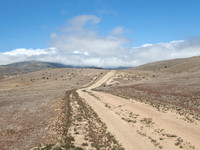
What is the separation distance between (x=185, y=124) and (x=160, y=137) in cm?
526

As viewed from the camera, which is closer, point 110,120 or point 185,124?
point 185,124

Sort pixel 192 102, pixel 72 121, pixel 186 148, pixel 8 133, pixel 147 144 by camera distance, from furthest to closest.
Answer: pixel 192 102 → pixel 72 121 → pixel 8 133 → pixel 147 144 → pixel 186 148

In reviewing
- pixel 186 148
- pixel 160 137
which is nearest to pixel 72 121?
pixel 160 137

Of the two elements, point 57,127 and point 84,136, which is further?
point 57,127

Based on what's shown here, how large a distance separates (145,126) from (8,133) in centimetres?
1585

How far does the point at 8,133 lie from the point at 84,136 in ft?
28.3

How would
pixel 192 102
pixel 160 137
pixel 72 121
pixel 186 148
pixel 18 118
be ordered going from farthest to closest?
pixel 192 102 → pixel 18 118 → pixel 72 121 → pixel 160 137 → pixel 186 148

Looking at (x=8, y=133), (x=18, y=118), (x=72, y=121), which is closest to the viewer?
→ (x=8, y=133)

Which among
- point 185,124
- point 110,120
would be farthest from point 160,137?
point 110,120

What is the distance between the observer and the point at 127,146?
14.2 metres

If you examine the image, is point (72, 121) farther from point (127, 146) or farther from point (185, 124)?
point (185, 124)

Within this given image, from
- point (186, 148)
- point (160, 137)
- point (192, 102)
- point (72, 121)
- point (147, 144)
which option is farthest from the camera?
point (192, 102)

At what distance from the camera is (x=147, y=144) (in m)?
14.5

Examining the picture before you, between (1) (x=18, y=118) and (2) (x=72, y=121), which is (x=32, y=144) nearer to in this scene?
(2) (x=72, y=121)
